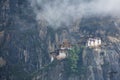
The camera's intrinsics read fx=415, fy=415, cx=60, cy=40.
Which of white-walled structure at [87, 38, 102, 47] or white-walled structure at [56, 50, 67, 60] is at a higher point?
white-walled structure at [87, 38, 102, 47]

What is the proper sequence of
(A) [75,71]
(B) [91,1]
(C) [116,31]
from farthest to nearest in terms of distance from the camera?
1. (B) [91,1]
2. (C) [116,31]
3. (A) [75,71]

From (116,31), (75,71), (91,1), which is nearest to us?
(75,71)

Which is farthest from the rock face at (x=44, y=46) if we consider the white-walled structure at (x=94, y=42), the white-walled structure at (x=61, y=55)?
the white-walled structure at (x=61, y=55)

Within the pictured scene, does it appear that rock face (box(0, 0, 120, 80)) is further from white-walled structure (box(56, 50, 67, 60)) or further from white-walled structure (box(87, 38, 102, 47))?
white-walled structure (box(56, 50, 67, 60))

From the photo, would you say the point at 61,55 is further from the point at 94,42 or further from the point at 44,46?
the point at 94,42

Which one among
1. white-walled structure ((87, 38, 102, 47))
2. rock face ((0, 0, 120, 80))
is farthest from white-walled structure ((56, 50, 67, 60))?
white-walled structure ((87, 38, 102, 47))


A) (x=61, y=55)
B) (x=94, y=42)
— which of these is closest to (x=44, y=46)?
(x=61, y=55)

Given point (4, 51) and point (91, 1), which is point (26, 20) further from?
point (91, 1)

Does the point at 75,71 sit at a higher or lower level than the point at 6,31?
lower

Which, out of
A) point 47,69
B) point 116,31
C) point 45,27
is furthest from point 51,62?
point 116,31
